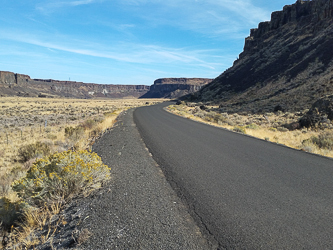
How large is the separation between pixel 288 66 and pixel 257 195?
201ft

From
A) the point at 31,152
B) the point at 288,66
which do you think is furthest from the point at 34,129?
the point at 288,66

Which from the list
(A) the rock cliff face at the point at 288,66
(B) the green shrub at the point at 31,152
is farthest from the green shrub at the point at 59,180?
(A) the rock cliff face at the point at 288,66

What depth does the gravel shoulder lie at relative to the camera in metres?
2.93

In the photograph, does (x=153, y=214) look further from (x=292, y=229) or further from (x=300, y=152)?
(x=300, y=152)

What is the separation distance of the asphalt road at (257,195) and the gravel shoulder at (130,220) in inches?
12.6

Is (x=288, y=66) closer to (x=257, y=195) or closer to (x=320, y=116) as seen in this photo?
(x=320, y=116)

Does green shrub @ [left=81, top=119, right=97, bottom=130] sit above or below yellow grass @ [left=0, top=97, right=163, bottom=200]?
above

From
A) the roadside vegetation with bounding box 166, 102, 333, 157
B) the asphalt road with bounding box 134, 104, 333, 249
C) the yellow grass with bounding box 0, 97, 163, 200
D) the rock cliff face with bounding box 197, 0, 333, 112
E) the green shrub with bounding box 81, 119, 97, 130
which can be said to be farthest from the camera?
the rock cliff face with bounding box 197, 0, 333, 112

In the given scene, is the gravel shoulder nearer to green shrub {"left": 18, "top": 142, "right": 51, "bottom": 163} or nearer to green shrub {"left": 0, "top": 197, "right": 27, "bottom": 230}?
green shrub {"left": 0, "top": 197, "right": 27, "bottom": 230}

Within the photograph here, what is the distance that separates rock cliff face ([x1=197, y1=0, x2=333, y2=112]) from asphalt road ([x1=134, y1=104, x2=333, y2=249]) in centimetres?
2853

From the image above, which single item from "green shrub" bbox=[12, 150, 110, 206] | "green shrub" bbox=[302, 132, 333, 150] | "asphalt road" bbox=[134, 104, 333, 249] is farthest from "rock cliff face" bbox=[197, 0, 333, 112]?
"green shrub" bbox=[12, 150, 110, 206]

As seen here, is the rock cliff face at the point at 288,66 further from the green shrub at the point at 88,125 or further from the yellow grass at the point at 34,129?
the yellow grass at the point at 34,129

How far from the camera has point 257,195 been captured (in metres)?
4.38

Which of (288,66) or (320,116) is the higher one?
(288,66)
